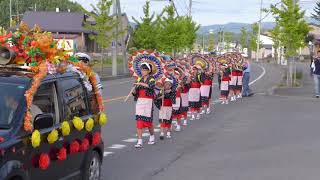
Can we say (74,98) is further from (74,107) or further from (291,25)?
(291,25)

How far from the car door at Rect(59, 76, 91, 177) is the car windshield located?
2.28ft

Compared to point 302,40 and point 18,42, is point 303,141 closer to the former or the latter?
point 18,42

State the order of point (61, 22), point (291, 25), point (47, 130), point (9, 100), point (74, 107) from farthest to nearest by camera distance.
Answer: point (61, 22) < point (291, 25) < point (74, 107) < point (47, 130) < point (9, 100)

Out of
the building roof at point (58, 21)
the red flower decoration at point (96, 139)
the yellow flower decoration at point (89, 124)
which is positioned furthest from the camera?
the building roof at point (58, 21)

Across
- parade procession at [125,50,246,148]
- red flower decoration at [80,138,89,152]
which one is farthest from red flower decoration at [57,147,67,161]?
parade procession at [125,50,246,148]

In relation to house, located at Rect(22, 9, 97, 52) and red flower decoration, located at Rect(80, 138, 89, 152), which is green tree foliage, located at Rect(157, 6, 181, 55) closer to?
house, located at Rect(22, 9, 97, 52)

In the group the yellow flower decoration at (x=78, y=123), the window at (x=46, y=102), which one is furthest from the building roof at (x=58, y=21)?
the window at (x=46, y=102)

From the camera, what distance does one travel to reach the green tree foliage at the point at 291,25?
1169 inches

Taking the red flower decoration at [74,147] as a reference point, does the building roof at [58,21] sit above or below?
above

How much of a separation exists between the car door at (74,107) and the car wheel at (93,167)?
198 millimetres

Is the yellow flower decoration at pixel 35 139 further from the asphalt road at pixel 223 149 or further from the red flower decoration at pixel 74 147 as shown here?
the asphalt road at pixel 223 149

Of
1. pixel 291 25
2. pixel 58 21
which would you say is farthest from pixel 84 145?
pixel 58 21

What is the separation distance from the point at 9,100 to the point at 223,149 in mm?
6250

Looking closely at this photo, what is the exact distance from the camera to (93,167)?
26.5 feet
